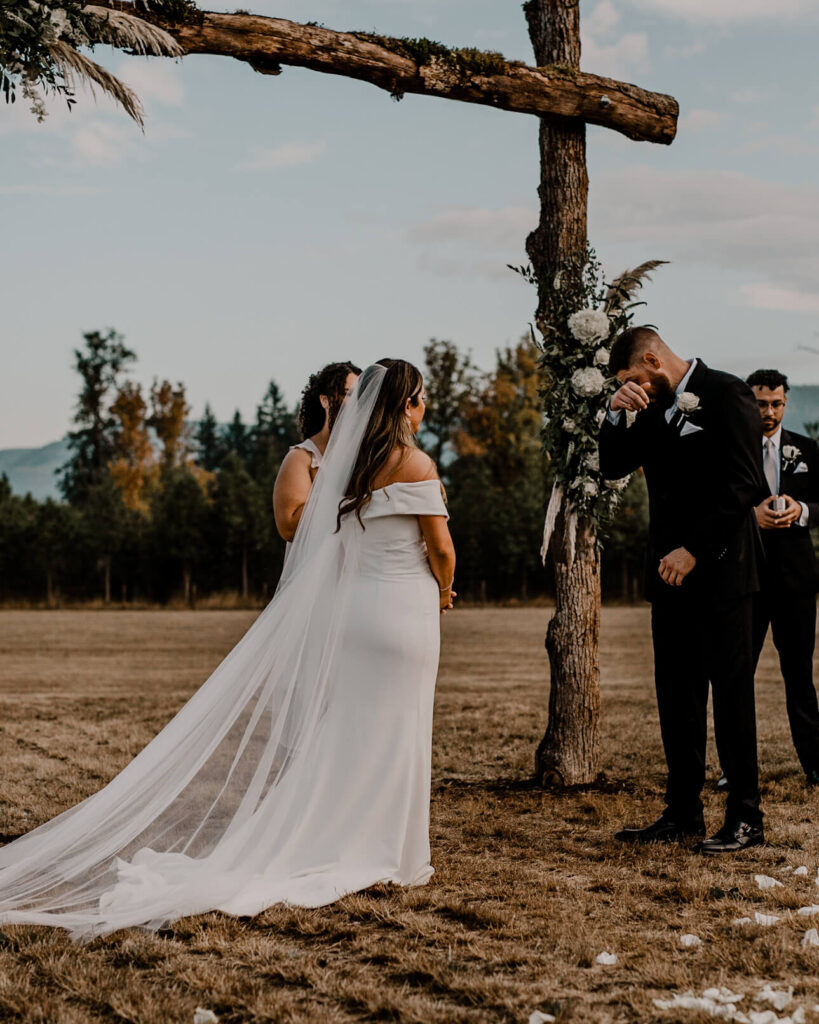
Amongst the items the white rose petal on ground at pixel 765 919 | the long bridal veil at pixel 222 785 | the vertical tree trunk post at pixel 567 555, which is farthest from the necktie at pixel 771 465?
the white rose petal on ground at pixel 765 919

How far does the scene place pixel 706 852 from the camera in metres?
5.25

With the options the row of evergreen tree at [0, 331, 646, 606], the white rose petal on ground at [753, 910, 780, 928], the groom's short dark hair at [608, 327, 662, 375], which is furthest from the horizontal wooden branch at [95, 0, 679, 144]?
the row of evergreen tree at [0, 331, 646, 606]

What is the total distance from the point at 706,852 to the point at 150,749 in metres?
2.69

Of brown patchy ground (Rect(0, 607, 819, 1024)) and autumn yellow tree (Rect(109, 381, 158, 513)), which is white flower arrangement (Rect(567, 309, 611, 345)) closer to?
brown patchy ground (Rect(0, 607, 819, 1024))

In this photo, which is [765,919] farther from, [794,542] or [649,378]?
[794,542]

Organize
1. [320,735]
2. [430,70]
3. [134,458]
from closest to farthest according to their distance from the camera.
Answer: [320,735] → [430,70] → [134,458]

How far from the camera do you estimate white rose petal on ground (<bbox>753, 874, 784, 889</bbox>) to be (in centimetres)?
466

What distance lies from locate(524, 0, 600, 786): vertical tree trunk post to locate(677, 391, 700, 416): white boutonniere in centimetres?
187

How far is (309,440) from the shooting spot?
6.02 metres

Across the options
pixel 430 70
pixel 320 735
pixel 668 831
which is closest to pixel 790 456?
pixel 668 831

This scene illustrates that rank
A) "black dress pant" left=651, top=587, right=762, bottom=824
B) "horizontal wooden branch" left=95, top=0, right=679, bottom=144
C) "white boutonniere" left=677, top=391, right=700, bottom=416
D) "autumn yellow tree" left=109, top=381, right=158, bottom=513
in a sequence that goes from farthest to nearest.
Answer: "autumn yellow tree" left=109, top=381, right=158, bottom=513 → "horizontal wooden branch" left=95, top=0, right=679, bottom=144 → "black dress pant" left=651, top=587, right=762, bottom=824 → "white boutonniere" left=677, top=391, right=700, bottom=416

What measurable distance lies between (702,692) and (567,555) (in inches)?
64.9

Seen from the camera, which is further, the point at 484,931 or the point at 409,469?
the point at 409,469

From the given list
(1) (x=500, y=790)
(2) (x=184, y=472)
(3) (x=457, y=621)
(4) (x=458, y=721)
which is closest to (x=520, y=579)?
(3) (x=457, y=621)
